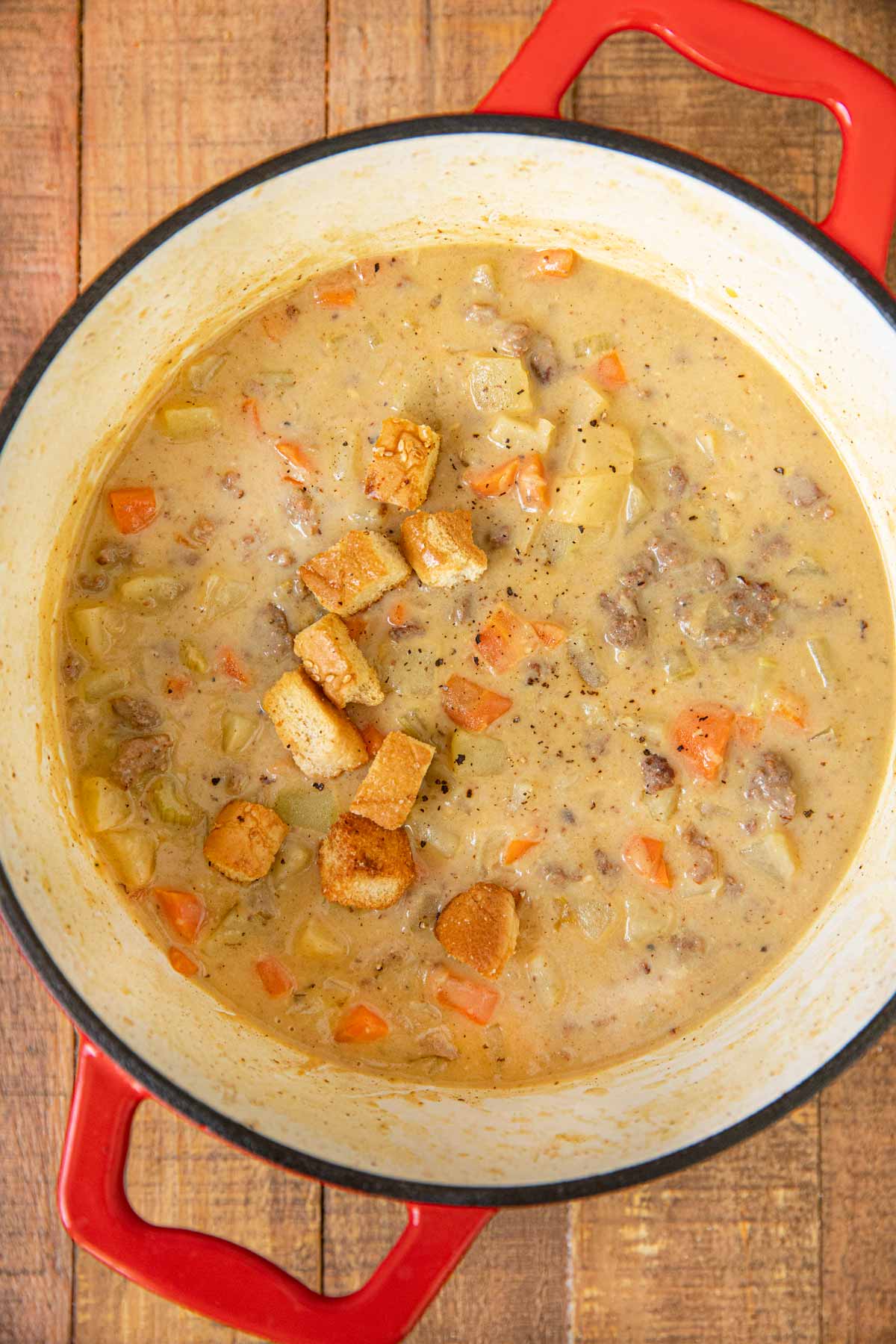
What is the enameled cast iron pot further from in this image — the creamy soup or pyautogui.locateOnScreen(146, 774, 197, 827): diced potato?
pyautogui.locateOnScreen(146, 774, 197, 827): diced potato

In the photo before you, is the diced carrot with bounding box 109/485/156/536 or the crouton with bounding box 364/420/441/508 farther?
the diced carrot with bounding box 109/485/156/536

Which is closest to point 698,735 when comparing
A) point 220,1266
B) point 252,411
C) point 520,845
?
point 520,845

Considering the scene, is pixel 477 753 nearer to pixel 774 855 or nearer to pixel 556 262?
pixel 774 855

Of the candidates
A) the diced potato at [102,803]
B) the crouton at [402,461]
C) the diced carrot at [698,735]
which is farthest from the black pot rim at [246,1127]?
the diced carrot at [698,735]

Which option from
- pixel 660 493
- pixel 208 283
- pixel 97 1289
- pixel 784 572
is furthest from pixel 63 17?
pixel 97 1289

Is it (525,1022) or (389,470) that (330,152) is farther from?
(525,1022)

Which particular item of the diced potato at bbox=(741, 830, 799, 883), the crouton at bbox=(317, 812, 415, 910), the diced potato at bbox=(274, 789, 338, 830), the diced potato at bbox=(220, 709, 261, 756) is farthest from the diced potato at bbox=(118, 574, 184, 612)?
the diced potato at bbox=(741, 830, 799, 883)
